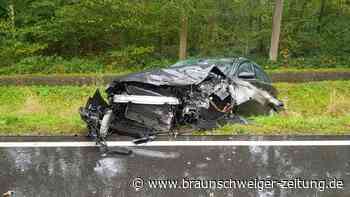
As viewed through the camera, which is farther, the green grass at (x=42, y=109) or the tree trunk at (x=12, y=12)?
the tree trunk at (x=12, y=12)

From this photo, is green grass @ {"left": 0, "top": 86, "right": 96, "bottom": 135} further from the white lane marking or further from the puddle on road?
the puddle on road

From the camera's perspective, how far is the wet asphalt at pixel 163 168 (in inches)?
156

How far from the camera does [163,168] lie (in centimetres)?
446

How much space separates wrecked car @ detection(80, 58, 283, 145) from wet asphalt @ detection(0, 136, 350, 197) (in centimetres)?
63

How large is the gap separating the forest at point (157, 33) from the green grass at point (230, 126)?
2.56 meters

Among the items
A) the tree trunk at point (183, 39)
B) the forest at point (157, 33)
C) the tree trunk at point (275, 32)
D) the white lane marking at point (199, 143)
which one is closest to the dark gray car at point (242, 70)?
the white lane marking at point (199, 143)

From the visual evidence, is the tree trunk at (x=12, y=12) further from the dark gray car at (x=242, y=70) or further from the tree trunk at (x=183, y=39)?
the dark gray car at (x=242, y=70)

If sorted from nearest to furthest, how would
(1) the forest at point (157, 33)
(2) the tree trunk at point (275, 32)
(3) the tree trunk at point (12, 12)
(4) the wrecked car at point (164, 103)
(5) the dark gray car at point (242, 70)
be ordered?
(4) the wrecked car at point (164, 103)
(5) the dark gray car at point (242, 70)
(1) the forest at point (157, 33)
(3) the tree trunk at point (12, 12)
(2) the tree trunk at point (275, 32)

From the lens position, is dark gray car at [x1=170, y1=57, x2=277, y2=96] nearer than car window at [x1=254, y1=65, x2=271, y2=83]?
Yes

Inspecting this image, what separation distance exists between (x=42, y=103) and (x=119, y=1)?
16.8ft

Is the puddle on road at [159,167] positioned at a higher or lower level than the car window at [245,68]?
lower

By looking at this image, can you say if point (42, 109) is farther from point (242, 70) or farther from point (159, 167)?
point (159, 167)

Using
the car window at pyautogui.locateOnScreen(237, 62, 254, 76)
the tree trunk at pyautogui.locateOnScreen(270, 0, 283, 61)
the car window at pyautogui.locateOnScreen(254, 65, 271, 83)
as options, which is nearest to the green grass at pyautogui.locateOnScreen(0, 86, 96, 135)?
the car window at pyautogui.locateOnScreen(237, 62, 254, 76)

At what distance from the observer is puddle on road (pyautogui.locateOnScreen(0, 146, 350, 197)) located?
398cm
